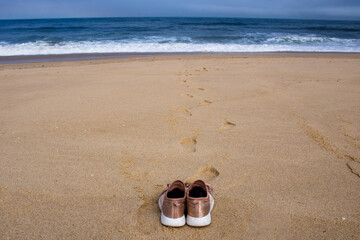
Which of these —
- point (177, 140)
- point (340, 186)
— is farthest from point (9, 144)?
point (340, 186)

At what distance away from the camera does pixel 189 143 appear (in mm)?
2309

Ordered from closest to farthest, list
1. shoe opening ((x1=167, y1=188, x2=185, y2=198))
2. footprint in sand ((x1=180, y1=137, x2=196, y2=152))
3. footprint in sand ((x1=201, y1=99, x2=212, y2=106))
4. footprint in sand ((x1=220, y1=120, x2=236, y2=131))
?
1. shoe opening ((x1=167, y1=188, x2=185, y2=198))
2. footprint in sand ((x1=180, y1=137, x2=196, y2=152))
3. footprint in sand ((x1=220, y1=120, x2=236, y2=131))
4. footprint in sand ((x1=201, y1=99, x2=212, y2=106))

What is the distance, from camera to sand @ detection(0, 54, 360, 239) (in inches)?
54.7

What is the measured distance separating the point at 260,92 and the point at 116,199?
310cm

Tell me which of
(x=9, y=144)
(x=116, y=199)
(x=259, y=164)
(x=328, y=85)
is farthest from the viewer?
(x=328, y=85)

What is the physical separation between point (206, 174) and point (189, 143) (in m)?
0.51

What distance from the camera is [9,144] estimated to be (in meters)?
2.28

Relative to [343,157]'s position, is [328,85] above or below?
above

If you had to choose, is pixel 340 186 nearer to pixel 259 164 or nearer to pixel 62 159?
pixel 259 164

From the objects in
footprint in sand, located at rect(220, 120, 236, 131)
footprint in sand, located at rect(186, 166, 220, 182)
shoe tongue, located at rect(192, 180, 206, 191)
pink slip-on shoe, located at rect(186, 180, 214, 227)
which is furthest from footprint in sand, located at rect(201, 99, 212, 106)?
pink slip-on shoe, located at rect(186, 180, 214, 227)

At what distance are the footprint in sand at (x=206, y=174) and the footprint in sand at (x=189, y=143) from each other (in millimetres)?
304

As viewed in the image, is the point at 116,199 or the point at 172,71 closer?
the point at 116,199

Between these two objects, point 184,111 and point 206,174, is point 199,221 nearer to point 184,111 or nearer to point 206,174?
point 206,174

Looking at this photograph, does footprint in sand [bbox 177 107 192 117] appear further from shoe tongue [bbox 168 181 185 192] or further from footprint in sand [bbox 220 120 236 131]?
shoe tongue [bbox 168 181 185 192]
